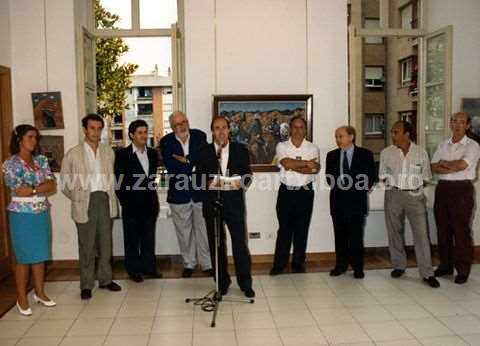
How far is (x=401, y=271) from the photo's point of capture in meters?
4.82

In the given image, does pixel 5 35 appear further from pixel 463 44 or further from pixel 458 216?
pixel 463 44

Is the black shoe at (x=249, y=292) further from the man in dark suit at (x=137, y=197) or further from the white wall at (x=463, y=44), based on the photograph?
the white wall at (x=463, y=44)

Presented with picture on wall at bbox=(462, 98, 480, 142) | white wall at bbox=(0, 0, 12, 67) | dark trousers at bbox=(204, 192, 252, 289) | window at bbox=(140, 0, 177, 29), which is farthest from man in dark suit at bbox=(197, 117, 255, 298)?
picture on wall at bbox=(462, 98, 480, 142)

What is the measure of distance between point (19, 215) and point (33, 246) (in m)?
0.28

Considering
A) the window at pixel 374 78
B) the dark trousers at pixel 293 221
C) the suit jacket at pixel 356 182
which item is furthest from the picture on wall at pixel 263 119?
the window at pixel 374 78

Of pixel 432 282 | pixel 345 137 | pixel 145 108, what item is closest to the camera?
pixel 432 282

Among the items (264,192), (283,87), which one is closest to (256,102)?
(283,87)

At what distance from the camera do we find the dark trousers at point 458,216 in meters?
4.53

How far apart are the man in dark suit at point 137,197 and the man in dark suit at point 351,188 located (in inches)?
73.5

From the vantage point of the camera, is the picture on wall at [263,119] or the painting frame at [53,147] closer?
the painting frame at [53,147]

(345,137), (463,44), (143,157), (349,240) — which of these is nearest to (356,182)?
(345,137)

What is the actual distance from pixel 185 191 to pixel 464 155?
2726 millimetres

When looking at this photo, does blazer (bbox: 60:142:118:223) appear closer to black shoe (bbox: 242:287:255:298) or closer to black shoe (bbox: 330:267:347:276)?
black shoe (bbox: 242:287:255:298)

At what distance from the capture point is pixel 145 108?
19.2 ft
